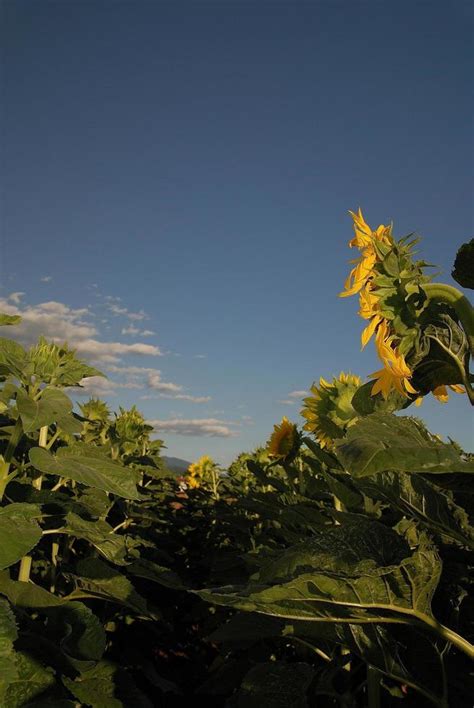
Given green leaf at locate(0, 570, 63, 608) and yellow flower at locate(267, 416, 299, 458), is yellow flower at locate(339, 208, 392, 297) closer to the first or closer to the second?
green leaf at locate(0, 570, 63, 608)

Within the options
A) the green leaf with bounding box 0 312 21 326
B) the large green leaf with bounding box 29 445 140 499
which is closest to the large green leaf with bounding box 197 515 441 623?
the large green leaf with bounding box 29 445 140 499

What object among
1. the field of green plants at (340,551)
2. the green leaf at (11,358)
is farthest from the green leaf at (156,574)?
the green leaf at (11,358)

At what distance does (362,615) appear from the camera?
1.01 metres

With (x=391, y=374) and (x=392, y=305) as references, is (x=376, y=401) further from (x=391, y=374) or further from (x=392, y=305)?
(x=392, y=305)

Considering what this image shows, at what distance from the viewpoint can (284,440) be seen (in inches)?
143

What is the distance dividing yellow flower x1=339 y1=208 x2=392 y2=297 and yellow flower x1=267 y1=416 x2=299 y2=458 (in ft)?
7.51

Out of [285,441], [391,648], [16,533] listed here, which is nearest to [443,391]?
[391,648]

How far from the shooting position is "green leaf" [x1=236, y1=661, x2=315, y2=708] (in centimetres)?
149

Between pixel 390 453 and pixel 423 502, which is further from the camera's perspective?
pixel 423 502

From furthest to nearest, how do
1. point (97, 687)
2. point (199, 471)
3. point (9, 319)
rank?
point (199, 471) → point (9, 319) → point (97, 687)

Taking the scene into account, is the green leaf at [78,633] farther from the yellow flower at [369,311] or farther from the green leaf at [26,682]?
the yellow flower at [369,311]

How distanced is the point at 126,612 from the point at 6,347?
1758mm

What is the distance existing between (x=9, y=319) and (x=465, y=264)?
1472mm

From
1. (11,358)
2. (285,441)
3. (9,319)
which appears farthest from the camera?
(285,441)
